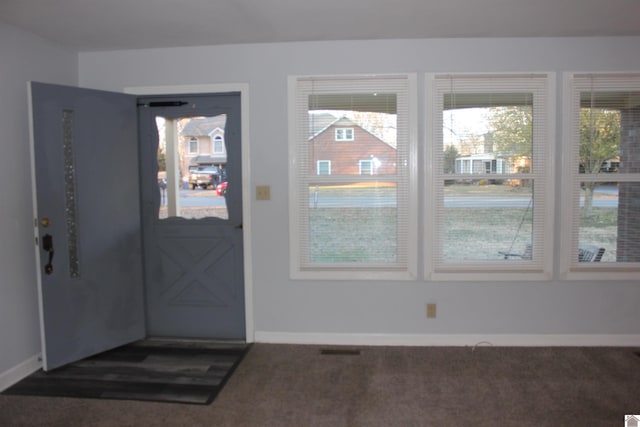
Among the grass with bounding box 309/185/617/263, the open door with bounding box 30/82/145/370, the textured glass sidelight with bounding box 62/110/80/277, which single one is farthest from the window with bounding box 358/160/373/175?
the textured glass sidelight with bounding box 62/110/80/277

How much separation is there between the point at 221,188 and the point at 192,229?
0.42 meters

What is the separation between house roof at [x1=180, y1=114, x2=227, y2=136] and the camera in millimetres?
3473

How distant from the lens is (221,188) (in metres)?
3.51

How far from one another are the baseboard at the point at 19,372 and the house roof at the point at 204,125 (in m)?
2.00

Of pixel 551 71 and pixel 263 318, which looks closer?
pixel 551 71

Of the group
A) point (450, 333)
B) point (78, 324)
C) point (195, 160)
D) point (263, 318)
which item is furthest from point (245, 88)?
point (450, 333)

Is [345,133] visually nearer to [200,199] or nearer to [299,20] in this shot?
[299,20]

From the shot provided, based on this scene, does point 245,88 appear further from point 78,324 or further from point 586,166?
point 586,166

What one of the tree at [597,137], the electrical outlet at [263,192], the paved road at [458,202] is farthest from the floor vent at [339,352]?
the tree at [597,137]

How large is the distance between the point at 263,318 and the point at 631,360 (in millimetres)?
2766

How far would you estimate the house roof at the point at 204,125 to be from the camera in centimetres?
347

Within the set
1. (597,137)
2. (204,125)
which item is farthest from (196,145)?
(597,137)

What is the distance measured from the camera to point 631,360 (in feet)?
10.2

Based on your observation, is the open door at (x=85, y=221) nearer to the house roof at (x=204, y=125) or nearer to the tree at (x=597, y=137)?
the house roof at (x=204, y=125)
